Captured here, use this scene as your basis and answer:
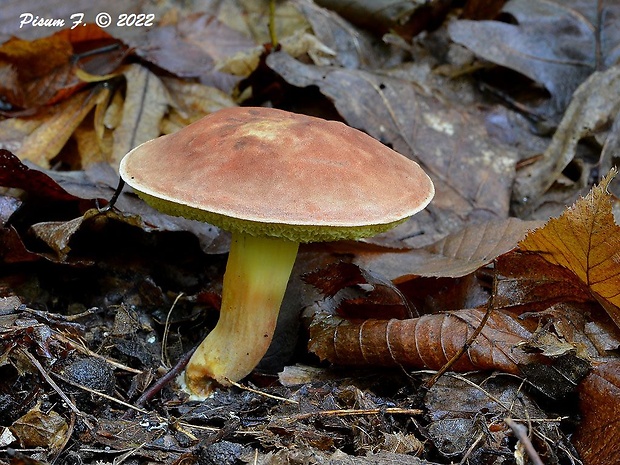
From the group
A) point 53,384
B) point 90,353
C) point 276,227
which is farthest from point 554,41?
point 53,384

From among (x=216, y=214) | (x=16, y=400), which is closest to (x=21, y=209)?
(x=16, y=400)

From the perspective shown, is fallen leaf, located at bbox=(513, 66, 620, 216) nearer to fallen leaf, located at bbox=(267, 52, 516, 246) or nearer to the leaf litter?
the leaf litter

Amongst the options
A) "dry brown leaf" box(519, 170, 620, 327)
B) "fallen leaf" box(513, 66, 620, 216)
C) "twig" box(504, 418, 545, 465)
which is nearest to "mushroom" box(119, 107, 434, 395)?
"dry brown leaf" box(519, 170, 620, 327)

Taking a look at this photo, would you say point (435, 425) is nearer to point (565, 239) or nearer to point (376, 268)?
point (565, 239)

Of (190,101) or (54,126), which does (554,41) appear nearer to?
(190,101)

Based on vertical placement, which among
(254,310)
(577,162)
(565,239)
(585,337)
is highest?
(565,239)

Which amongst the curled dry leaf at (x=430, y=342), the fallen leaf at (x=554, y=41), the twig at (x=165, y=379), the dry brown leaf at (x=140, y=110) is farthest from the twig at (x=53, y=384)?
the fallen leaf at (x=554, y=41)
